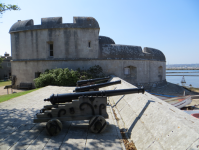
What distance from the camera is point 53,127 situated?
3207mm

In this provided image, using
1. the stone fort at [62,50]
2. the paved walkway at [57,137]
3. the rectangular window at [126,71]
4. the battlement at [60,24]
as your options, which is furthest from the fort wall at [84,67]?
the paved walkway at [57,137]

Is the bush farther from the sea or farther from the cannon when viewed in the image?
the sea

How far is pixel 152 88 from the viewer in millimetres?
16875

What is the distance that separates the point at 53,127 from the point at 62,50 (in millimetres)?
11419

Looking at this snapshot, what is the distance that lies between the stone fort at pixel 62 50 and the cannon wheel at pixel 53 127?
10.7 m

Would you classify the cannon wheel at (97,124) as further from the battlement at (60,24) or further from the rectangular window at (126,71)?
the rectangular window at (126,71)

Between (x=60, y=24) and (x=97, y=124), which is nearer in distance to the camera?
(x=97, y=124)

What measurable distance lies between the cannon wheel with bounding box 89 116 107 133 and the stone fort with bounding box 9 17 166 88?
35.1ft

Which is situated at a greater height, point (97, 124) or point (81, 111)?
point (81, 111)

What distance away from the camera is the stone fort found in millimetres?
13711

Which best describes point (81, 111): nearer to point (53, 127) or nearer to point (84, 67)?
point (53, 127)

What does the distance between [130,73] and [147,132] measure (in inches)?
520

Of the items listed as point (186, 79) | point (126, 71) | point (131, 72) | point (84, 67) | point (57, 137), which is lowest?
point (186, 79)

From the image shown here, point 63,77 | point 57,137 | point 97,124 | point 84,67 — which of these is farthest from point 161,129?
point 84,67
